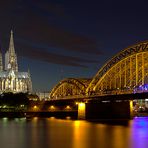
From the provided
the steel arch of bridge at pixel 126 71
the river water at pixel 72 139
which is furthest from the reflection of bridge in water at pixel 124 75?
the river water at pixel 72 139

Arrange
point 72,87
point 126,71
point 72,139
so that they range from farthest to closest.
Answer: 1. point 72,87
2. point 126,71
3. point 72,139

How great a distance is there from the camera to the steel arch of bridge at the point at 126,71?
121 metres

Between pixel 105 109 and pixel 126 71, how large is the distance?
12.8m

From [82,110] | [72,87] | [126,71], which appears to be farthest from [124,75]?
[72,87]

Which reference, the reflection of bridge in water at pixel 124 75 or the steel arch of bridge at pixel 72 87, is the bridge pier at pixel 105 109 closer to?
the reflection of bridge in water at pixel 124 75

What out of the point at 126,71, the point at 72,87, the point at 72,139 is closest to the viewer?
the point at 72,139

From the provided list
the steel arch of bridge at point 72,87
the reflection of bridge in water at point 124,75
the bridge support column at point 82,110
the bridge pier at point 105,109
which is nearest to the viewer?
the reflection of bridge in water at point 124,75

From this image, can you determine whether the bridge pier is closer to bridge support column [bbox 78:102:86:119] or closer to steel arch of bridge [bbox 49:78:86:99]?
bridge support column [bbox 78:102:86:119]

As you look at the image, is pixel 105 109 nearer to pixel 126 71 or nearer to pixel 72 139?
pixel 126 71

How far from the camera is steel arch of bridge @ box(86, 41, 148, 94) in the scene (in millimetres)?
121375

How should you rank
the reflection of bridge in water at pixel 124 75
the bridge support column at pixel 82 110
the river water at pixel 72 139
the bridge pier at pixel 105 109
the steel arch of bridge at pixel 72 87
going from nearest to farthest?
the river water at pixel 72 139 < the reflection of bridge in water at pixel 124 75 < the bridge pier at pixel 105 109 < the bridge support column at pixel 82 110 < the steel arch of bridge at pixel 72 87

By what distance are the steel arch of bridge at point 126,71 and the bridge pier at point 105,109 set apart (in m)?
4.11

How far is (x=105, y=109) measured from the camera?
137625 mm

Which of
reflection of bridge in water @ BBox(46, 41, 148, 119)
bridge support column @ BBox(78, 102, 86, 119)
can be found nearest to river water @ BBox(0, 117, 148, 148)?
reflection of bridge in water @ BBox(46, 41, 148, 119)
